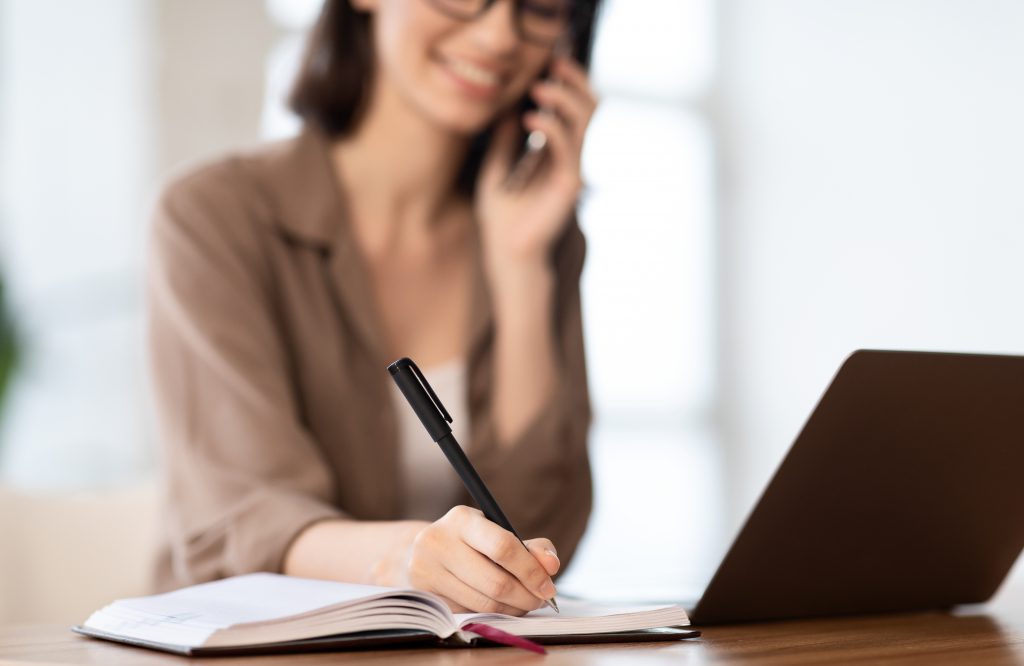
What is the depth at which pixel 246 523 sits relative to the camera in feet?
3.26

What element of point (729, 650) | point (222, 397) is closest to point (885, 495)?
point (729, 650)

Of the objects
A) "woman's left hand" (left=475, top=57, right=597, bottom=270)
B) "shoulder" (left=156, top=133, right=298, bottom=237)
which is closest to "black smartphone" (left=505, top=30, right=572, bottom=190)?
"woman's left hand" (left=475, top=57, right=597, bottom=270)

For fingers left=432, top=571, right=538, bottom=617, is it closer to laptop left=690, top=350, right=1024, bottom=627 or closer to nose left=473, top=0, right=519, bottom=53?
laptop left=690, top=350, right=1024, bottom=627

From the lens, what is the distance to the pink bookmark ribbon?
628 mm

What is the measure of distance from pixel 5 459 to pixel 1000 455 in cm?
286

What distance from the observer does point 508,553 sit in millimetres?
656

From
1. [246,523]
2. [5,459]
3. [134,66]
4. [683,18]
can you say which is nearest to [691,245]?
[683,18]

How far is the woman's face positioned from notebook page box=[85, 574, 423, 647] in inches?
34.7

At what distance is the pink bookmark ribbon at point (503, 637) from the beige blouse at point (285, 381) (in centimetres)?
34

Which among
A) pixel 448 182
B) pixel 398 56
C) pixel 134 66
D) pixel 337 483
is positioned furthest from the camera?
pixel 134 66

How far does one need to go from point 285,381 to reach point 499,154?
1.96ft

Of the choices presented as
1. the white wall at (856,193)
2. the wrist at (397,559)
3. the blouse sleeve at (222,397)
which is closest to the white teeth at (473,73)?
the blouse sleeve at (222,397)

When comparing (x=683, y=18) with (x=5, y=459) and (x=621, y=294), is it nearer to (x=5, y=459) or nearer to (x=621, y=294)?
(x=621, y=294)

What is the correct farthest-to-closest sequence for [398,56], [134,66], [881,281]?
[881,281] < [134,66] < [398,56]
